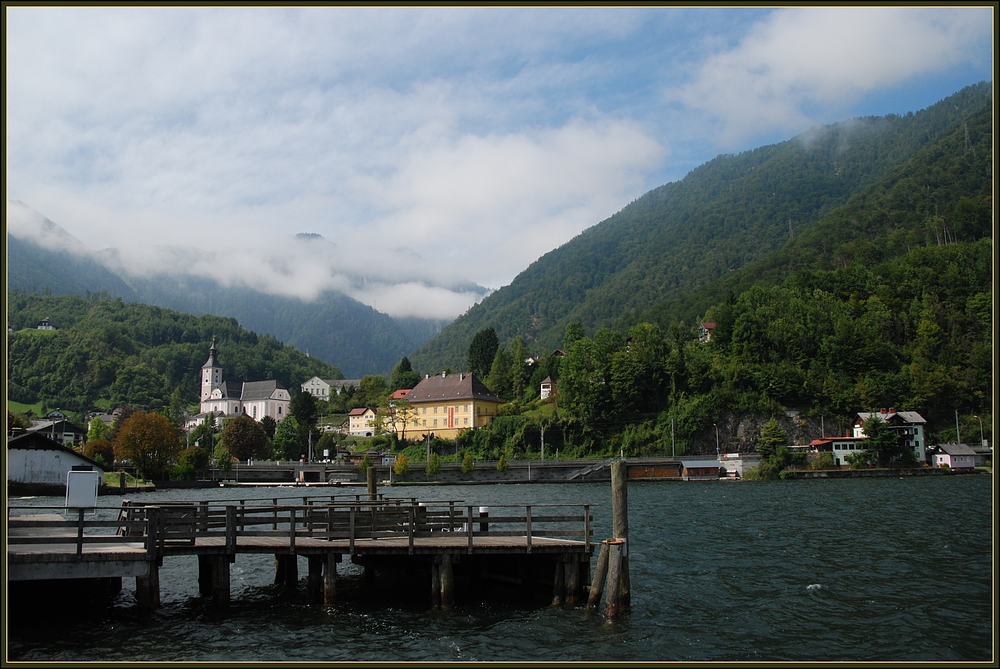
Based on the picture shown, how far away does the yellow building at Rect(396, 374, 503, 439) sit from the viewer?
15338 cm

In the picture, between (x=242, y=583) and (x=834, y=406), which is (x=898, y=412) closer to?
(x=834, y=406)

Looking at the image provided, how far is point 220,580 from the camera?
22500 mm

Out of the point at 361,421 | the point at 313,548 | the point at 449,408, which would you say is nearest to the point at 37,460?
the point at 313,548

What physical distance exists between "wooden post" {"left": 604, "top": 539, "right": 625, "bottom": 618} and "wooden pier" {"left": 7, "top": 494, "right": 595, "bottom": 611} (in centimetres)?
124

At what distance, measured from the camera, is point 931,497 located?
60.6m

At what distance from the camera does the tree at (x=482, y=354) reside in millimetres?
188875

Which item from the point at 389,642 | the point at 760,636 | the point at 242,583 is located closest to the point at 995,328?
the point at 760,636

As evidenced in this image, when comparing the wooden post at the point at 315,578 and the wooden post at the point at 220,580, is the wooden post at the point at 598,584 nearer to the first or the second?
the wooden post at the point at 315,578

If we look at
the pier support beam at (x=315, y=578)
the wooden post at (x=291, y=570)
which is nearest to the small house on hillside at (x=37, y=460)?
the wooden post at (x=291, y=570)

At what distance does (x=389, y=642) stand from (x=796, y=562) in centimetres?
1845

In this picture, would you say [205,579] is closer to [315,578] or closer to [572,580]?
[315,578]

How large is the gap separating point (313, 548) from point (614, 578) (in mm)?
9071

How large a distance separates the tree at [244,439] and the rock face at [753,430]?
84776mm

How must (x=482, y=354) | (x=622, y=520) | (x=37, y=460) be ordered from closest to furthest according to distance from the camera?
(x=622, y=520), (x=37, y=460), (x=482, y=354)
